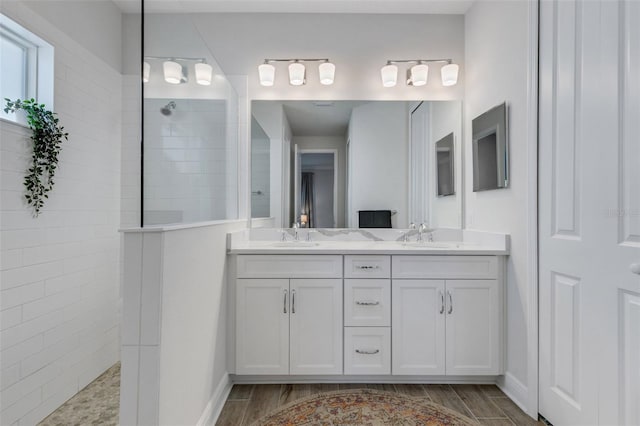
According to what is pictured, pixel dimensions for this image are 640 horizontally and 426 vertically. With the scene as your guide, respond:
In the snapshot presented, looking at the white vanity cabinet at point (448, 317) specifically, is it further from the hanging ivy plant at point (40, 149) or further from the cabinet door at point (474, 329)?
the hanging ivy plant at point (40, 149)

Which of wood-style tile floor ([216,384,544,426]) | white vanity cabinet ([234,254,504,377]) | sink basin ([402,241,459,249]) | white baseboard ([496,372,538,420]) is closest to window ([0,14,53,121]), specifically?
white vanity cabinet ([234,254,504,377])

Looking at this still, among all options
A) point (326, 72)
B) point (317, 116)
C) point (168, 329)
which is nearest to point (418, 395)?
point (168, 329)

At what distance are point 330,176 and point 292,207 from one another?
0.40 meters

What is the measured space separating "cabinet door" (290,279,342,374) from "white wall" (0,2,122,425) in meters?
1.39

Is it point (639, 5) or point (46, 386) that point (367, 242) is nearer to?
point (639, 5)

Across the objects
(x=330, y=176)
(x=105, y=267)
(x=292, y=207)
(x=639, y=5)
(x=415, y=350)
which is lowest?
(x=415, y=350)

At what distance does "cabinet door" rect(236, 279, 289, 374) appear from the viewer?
211 centimetres

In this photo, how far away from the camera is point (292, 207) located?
276 centimetres

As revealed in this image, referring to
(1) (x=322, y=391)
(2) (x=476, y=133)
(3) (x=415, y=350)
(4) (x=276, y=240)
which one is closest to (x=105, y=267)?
(4) (x=276, y=240)

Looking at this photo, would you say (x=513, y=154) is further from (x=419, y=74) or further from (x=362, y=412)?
(x=362, y=412)

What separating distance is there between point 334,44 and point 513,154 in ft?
5.28

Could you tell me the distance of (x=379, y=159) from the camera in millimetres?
2771

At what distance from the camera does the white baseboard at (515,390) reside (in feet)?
6.16

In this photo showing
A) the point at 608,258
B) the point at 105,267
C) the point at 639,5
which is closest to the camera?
the point at 639,5
